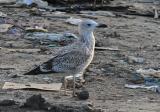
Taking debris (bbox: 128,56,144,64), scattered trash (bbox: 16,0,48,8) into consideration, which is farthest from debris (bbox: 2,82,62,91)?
scattered trash (bbox: 16,0,48,8)

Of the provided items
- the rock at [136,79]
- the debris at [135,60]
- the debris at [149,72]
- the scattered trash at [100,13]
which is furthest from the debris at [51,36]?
the scattered trash at [100,13]

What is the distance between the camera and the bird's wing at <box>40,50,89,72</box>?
898 cm

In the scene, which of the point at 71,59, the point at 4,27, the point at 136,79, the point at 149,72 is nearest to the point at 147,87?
the point at 136,79

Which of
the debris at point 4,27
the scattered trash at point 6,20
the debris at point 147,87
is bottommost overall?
the debris at point 147,87

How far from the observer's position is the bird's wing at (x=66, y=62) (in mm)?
8977

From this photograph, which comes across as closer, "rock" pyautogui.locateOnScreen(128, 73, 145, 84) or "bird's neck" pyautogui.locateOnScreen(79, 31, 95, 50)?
"bird's neck" pyautogui.locateOnScreen(79, 31, 95, 50)

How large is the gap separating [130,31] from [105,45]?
6.90 feet

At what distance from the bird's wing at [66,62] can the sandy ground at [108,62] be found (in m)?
0.39

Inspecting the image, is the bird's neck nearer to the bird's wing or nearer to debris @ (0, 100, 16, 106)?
the bird's wing

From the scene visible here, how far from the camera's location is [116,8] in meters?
19.1

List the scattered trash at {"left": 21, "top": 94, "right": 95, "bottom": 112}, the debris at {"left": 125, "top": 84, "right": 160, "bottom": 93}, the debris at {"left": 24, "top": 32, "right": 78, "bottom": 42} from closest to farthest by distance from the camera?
the scattered trash at {"left": 21, "top": 94, "right": 95, "bottom": 112} < the debris at {"left": 125, "top": 84, "right": 160, "bottom": 93} < the debris at {"left": 24, "top": 32, "right": 78, "bottom": 42}

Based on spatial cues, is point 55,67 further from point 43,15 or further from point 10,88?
point 43,15

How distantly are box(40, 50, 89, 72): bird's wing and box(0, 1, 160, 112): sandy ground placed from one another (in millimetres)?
387

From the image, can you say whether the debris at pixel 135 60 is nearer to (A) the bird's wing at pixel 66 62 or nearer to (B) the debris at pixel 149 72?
(B) the debris at pixel 149 72
